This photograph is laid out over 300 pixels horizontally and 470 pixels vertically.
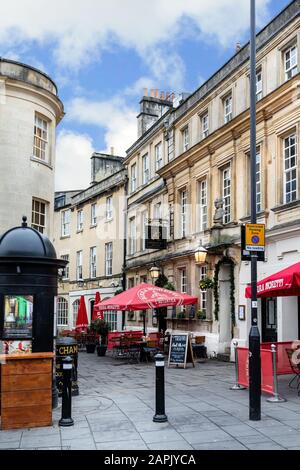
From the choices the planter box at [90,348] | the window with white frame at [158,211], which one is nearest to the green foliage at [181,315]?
the planter box at [90,348]

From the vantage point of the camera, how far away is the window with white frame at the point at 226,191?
2098cm

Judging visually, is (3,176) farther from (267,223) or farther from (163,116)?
(163,116)

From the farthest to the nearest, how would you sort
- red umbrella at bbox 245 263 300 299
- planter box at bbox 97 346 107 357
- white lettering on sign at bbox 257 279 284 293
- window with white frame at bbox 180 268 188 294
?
window with white frame at bbox 180 268 188 294 < planter box at bbox 97 346 107 357 < white lettering on sign at bbox 257 279 284 293 < red umbrella at bbox 245 263 300 299

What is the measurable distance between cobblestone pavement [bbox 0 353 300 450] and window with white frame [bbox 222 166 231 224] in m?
8.66

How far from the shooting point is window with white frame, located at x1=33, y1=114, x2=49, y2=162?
18.8 m

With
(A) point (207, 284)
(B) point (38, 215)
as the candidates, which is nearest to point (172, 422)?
(B) point (38, 215)

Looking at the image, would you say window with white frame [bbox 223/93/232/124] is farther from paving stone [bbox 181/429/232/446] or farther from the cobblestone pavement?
paving stone [bbox 181/429/232/446]

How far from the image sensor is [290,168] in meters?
17.4

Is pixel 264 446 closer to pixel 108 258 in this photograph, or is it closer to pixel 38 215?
pixel 38 215

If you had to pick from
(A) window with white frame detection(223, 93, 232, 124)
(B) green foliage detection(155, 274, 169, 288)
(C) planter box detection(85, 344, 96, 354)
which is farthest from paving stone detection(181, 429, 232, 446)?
(B) green foliage detection(155, 274, 169, 288)

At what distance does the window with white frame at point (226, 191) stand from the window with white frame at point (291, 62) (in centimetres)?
456

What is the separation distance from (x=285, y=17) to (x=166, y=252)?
1233cm

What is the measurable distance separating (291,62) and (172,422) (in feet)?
42.8

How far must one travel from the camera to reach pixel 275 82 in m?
18.2
